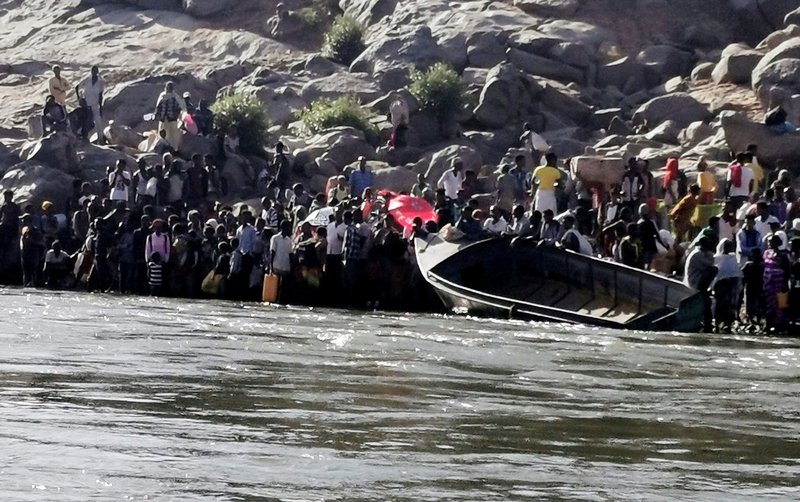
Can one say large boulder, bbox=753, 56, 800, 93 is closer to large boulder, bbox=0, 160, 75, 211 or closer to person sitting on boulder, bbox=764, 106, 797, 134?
person sitting on boulder, bbox=764, 106, 797, 134

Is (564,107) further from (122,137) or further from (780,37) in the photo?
(122,137)

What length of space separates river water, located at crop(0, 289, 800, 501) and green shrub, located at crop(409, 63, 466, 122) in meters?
19.4

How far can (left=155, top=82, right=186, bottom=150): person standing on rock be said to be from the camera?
37.6 metres

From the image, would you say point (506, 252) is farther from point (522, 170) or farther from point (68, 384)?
point (68, 384)

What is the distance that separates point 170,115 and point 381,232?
36.8 ft

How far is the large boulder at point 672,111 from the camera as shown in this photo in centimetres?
4078

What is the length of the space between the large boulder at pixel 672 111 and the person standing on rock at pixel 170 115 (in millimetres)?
10765

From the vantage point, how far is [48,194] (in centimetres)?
3606

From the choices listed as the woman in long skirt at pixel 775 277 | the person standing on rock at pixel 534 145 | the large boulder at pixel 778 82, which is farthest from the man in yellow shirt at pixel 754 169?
the large boulder at pixel 778 82

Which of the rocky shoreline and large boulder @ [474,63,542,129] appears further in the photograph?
large boulder @ [474,63,542,129]

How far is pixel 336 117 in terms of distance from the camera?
41875mm

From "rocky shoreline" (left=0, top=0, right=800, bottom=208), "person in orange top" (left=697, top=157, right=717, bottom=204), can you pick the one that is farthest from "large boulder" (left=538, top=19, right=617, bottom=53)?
"person in orange top" (left=697, top=157, right=717, bottom=204)

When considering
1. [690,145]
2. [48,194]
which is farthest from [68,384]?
[690,145]

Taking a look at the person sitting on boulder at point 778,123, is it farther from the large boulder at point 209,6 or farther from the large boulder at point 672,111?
the large boulder at point 209,6
